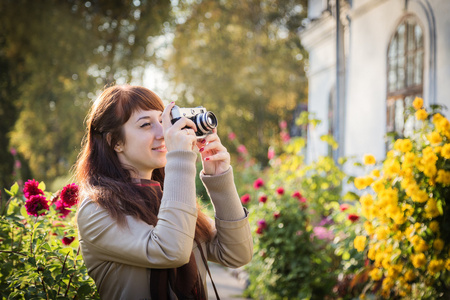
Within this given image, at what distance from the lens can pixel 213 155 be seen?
5.96ft

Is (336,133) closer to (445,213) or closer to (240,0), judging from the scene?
(445,213)

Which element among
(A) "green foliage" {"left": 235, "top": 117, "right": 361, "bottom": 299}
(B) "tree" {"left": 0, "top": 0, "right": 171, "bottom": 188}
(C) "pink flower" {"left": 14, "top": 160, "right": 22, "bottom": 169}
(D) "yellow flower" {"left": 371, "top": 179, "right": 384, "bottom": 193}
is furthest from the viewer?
(B) "tree" {"left": 0, "top": 0, "right": 171, "bottom": 188}

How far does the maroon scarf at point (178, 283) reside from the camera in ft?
5.18

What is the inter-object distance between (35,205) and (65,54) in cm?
1013

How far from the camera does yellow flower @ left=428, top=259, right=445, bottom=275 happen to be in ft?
9.00

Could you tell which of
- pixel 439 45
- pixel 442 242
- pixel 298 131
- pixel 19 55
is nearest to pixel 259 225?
pixel 442 242

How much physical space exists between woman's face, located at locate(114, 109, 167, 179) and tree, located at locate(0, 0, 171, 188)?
997cm

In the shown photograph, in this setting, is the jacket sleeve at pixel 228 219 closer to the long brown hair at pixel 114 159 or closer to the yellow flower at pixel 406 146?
the long brown hair at pixel 114 159

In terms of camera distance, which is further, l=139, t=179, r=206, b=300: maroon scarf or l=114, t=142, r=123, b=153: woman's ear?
l=114, t=142, r=123, b=153: woman's ear

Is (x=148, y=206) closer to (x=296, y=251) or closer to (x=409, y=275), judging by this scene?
(x=409, y=275)

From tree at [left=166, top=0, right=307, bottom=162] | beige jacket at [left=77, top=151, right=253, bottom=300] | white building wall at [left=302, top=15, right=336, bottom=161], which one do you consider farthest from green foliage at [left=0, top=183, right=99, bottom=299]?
tree at [left=166, top=0, right=307, bottom=162]

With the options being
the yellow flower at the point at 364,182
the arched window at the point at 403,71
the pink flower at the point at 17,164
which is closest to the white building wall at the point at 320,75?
the arched window at the point at 403,71

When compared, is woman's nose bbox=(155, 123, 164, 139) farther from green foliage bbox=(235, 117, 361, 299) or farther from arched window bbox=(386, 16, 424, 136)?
arched window bbox=(386, 16, 424, 136)

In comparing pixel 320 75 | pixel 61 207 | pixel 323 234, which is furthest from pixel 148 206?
pixel 320 75
